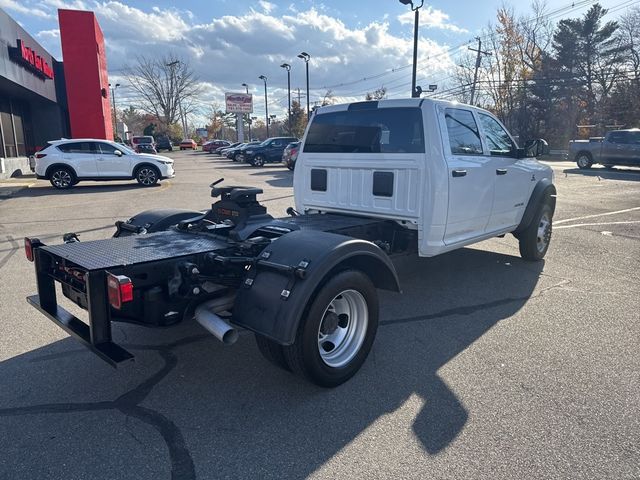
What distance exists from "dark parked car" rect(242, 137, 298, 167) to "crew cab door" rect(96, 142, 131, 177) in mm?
12699

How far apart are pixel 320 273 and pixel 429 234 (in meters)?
1.97

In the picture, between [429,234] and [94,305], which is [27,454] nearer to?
[94,305]

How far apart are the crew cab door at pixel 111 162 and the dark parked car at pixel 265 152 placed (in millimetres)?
12699

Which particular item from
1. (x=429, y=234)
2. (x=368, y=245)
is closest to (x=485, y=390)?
(x=368, y=245)

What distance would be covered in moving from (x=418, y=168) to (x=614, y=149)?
21935 mm

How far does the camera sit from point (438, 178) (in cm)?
457

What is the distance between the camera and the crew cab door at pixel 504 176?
18.2 ft

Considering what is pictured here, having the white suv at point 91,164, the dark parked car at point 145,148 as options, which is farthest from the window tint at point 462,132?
the dark parked car at point 145,148

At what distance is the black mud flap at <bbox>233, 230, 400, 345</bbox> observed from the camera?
2.93 metres

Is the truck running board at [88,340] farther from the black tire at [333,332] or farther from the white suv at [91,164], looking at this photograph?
the white suv at [91,164]

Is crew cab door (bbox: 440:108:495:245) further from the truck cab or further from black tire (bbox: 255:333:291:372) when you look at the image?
black tire (bbox: 255:333:291:372)

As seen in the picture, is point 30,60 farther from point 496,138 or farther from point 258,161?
point 496,138

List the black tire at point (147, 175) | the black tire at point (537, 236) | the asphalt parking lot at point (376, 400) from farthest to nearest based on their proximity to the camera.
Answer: the black tire at point (147, 175) → the black tire at point (537, 236) → the asphalt parking lot at point (376, 400)

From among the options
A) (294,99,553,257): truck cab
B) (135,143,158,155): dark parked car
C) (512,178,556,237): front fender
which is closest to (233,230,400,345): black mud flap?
(294,99,553,257): truck cab
